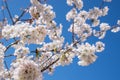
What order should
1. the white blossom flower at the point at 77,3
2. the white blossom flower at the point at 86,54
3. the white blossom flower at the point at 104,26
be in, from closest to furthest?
the white blossom flower at the point at 86,54 < the white blossom flower at the point at 77,3 < the white blossom flower at the point at 104,26

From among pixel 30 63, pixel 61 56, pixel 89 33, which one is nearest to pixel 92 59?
pixel 61 56

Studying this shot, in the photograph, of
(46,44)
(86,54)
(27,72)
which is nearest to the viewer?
(27,72)

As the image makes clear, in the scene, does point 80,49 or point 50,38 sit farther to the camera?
point 50,38

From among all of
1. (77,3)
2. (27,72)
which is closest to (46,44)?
(77,3)

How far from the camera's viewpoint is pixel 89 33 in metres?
11.0

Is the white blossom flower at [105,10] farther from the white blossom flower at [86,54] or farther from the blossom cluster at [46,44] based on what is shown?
the white blossom flower at [86,54]

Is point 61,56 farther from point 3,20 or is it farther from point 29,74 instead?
point 3,20

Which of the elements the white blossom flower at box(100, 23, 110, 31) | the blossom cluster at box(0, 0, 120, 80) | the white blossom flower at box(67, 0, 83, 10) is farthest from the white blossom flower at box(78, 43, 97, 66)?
the white blossom flower at box(100, 23, 110, 31)

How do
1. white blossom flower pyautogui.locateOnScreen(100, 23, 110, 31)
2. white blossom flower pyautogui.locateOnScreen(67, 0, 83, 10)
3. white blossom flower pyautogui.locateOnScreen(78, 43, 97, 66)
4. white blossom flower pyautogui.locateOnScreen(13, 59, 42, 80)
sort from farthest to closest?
1. white blossom flower pyautogui.locateOnScreen(100, 23, 110, 31)
2. white blossom flower pyautogui.locateOnScreen(67, 0, 83, 10)
3. white blossom flower pyautogui.locateOnScreen(78, 43, 97, 66)
4. white blossom flower pyautogui.locateOnScreen(13, 59, 42, 80)

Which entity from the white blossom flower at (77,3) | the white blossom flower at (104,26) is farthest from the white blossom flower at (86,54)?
the white blossom flower at (104,26)

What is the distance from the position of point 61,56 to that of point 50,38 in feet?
8.75

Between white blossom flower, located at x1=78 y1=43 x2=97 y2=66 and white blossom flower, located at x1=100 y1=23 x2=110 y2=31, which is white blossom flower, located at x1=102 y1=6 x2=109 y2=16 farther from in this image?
white blossom flower, located at x1=78 y1=43 x2=97 y2=66

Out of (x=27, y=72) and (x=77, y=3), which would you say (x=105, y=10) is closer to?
(x=77, y=3)

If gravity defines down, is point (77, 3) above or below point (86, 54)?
above
